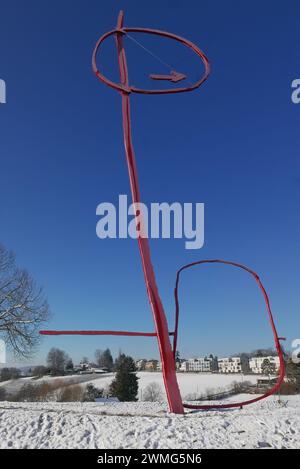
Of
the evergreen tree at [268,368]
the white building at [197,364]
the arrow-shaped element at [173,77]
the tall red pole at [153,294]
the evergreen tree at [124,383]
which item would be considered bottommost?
the white building at [197,364]

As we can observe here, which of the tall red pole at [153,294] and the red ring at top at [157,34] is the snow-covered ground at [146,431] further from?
the red ring at top at [157,34]

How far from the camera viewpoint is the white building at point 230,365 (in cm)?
12701

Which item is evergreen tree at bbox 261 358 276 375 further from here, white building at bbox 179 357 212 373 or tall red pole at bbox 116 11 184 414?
tall red pole at bbox 116 11 184 414

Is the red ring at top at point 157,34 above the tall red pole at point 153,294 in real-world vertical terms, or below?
above

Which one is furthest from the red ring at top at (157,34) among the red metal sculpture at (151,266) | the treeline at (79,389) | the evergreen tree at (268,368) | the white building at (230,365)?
the white building at (230,365)

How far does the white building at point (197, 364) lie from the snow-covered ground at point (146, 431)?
137 meters

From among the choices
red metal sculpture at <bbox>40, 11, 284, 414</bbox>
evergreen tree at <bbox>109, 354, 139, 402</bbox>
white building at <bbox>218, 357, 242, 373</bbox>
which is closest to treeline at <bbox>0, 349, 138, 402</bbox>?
evergreen tree at <bbox>109, 354, 139, 402</bbox>

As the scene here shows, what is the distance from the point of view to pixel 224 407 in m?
10.8

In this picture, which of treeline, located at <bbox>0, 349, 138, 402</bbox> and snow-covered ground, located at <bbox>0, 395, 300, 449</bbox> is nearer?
snow-covered ground, located at <bbox>0, 395, 300, 449</bbox>

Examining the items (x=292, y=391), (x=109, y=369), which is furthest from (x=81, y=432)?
(x=109, y=369)

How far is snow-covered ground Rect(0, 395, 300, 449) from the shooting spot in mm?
7352

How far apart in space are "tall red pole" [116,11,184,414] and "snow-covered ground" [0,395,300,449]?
0.89 m
